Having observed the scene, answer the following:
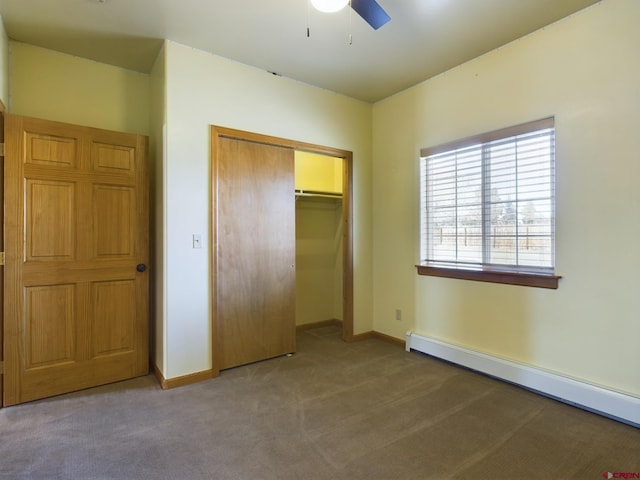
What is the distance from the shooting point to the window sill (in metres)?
2.49

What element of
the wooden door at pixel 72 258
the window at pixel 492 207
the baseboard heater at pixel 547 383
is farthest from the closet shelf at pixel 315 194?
the baseboard heater at pixel 547 383

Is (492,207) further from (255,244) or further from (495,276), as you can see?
(255,244)

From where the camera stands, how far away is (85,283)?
2.64 m

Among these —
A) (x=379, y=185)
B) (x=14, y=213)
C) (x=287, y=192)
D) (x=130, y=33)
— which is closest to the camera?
(x=14, y=213)

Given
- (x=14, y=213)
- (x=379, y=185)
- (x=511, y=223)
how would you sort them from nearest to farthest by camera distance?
1. (x=14, y=213)
2. (x=511, y=223)
3. (x=379, y=185)

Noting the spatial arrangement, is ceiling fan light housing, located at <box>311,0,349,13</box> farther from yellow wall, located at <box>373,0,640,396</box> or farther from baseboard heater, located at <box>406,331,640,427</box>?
baseboard heater, located at <box>406,331,640,427</box>

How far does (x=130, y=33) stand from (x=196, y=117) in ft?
2.44

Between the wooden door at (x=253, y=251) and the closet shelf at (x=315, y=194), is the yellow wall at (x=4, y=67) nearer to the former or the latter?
the wooden door at (x=253, y=251)

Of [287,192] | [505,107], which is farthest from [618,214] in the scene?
[287,192]

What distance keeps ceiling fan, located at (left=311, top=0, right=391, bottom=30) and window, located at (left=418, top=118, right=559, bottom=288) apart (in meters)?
1.55

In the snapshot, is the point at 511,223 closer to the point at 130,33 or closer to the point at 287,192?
the point at 287,192

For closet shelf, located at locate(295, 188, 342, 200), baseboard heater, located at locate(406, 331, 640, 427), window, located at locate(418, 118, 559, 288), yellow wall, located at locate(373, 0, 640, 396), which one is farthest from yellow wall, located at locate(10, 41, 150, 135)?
baseboard heater, located at locate(406, 331, 640, 427)

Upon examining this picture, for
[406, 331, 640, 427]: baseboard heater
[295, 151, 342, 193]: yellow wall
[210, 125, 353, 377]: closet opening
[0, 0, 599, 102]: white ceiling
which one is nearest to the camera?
[406, 331, 640, 427]: baseboard heater

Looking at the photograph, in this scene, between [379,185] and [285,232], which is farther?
[379,185]
